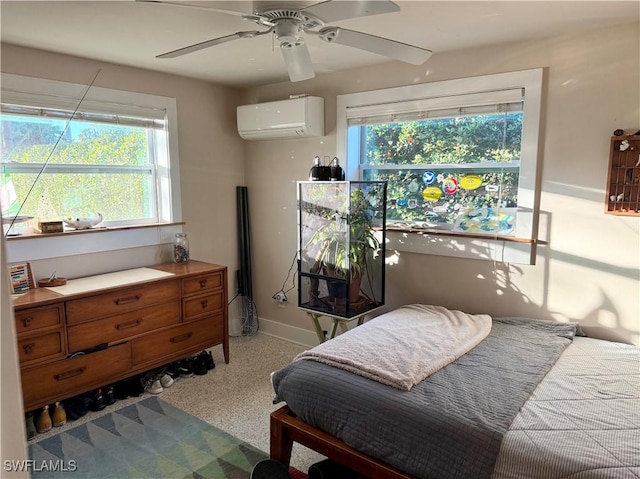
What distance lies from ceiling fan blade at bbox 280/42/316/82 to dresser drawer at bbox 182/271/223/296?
1.64m

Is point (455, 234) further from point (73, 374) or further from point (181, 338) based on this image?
point (73, 374)

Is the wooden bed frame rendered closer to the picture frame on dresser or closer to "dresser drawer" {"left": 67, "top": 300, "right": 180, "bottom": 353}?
"dresser drawer" {"left": 67, "top": 300, "right": 180, "bottom": 353}

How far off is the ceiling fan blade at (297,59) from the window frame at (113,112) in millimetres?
1562

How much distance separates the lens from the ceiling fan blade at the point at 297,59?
2.03 m

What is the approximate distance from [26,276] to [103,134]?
1127mm

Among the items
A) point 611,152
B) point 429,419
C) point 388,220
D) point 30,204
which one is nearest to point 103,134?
point 30,204

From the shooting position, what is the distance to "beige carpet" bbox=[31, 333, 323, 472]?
8.50 feet

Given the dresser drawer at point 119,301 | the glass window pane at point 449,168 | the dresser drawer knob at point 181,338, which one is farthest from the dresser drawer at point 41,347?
the glass window pane at point 449,168

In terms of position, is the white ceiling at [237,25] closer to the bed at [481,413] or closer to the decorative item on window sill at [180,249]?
the decorative item on window sill at [180,249]

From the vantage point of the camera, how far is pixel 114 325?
2838 millimetres

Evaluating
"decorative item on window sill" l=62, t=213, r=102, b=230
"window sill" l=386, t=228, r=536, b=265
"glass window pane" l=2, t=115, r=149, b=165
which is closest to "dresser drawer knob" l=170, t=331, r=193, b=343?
"decorative item on window sill" l=62, t=213, r=102, b=230

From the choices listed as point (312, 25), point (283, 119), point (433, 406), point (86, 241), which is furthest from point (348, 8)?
point (86, 241)

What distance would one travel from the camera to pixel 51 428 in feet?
8.60

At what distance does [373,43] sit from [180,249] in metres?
2.30
